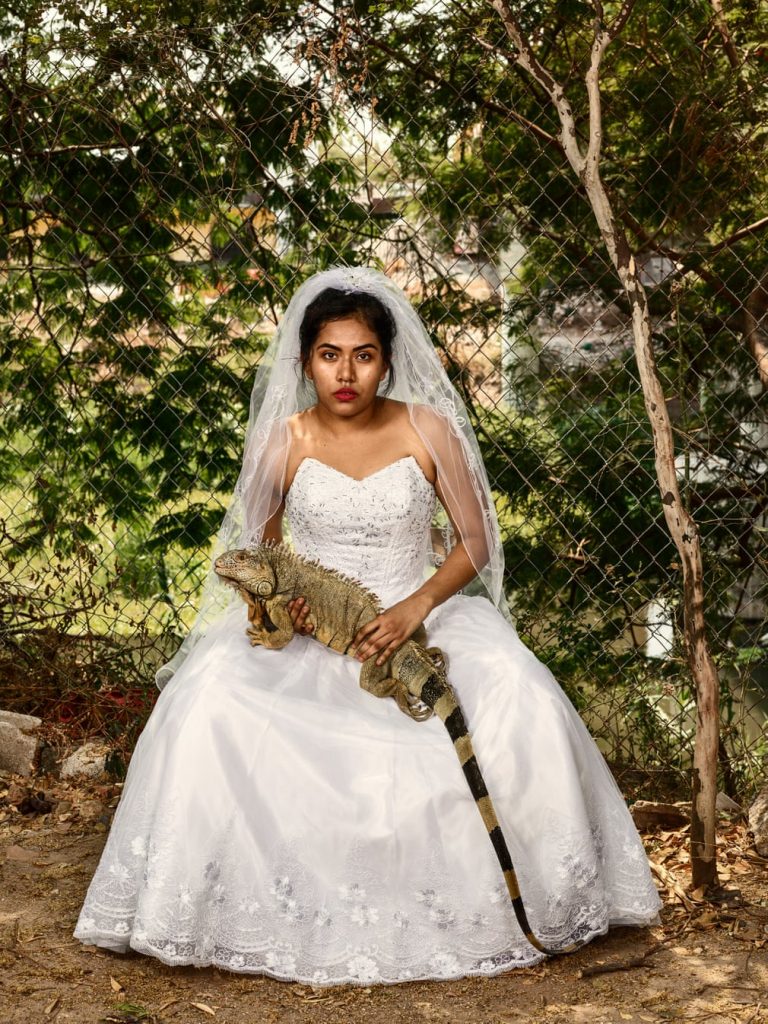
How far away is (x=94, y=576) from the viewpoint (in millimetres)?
5941

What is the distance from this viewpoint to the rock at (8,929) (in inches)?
142

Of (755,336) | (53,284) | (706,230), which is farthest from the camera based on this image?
(53,284)

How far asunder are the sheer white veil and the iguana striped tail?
66 cm

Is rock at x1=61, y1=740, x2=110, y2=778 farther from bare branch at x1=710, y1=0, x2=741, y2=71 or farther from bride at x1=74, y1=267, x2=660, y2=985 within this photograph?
bare branch at x1=710, y1=0, x2=741, y2=71

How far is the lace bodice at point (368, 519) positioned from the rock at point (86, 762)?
166 centimetres

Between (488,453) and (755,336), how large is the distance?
50.5 inches

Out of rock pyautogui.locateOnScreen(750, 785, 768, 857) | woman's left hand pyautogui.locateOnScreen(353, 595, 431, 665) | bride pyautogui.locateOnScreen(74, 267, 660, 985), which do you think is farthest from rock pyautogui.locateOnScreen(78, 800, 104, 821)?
rock pyautogui.locateOnScreen(750, 785, 768, 857)

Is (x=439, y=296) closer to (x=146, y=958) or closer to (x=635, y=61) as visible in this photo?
(x=635, y=61)

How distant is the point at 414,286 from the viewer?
5.26m

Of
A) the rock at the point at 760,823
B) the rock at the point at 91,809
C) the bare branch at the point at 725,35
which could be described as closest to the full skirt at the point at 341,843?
the rock at the point at 760,823

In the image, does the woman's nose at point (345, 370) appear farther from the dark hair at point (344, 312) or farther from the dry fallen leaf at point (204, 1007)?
the dry fallen leaf at point (204, 1007)

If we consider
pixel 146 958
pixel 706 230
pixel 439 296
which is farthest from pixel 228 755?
pixel 706 230

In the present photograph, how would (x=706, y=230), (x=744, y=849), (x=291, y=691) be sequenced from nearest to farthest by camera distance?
(x=291, y=691) < (x=744, y=849) < (x=706, y=230)

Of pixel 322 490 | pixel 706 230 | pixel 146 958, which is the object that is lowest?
pixel 146 958
